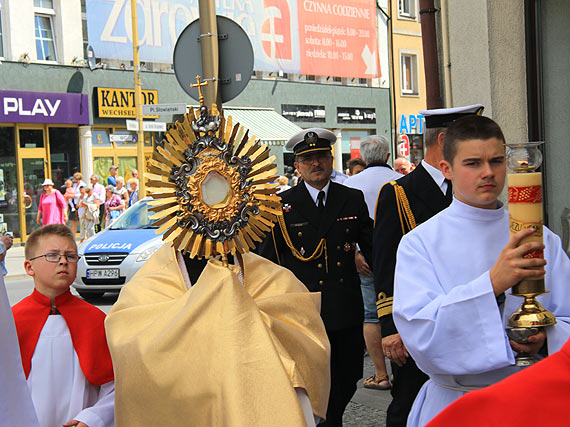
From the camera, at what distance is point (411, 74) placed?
37000mm

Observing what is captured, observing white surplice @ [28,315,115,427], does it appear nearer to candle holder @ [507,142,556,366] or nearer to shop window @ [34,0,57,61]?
candle holder @ [507,142,556,366]

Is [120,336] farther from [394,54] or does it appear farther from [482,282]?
[394,54]

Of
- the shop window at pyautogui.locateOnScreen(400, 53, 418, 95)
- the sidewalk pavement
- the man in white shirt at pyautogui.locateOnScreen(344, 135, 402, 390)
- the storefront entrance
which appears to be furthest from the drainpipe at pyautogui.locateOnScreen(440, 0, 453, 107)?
the shop window at pyautogui.locateOnScreen(400, 53, 418, 95)

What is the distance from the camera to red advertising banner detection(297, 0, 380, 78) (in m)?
31.1

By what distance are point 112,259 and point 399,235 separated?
861 cm

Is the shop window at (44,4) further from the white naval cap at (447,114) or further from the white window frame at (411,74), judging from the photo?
the white naval cap at (447,114)

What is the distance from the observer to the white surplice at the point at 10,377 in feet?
7.88

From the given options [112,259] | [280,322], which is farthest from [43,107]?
[280,322]

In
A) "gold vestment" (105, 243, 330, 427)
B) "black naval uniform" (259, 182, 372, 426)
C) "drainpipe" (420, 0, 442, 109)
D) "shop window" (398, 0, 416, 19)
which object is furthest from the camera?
"shop window" (398, 0, 416, 19)

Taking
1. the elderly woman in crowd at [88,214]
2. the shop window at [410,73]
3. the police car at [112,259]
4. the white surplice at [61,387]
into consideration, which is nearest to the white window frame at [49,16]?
the elderly woman in crowd at [88,214]

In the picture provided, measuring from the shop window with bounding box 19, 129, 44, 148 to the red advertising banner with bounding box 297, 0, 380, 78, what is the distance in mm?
10815

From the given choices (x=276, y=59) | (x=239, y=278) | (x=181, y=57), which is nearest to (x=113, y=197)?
(x=276, y=59)

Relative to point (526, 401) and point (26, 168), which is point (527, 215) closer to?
point (526, 401)

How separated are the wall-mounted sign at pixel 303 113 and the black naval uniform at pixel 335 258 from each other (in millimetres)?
26150
